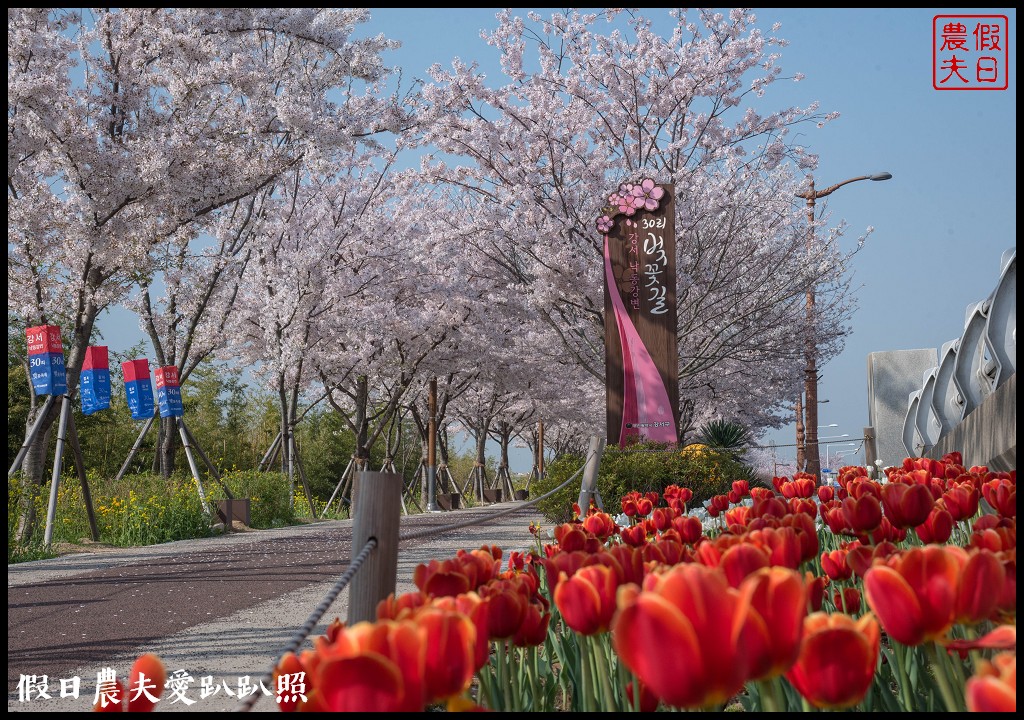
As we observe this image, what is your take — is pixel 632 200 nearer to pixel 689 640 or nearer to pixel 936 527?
pixel 936 527

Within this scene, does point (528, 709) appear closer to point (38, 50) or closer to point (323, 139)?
point (38, 50)

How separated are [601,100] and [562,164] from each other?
4.87 ft

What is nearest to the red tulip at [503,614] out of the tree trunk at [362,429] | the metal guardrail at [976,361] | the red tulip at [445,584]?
the red tulip at [445,584]

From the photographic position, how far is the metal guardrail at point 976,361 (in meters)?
5.16

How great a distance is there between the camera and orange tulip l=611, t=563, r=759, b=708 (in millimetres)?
950

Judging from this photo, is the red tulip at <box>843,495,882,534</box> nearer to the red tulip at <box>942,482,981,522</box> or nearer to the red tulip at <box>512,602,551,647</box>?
the red tulip at <box>942,482,981,522</box>

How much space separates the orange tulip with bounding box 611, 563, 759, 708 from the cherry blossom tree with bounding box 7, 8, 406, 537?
11.6m

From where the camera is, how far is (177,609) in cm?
683

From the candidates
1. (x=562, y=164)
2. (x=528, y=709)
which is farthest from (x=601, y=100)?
(x=528, y=709)

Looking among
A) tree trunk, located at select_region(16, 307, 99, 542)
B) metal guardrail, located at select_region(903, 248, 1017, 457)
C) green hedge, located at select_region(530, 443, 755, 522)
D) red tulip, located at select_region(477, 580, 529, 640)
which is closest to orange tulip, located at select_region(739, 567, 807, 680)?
red tulip, located at select_region(477, 580, 529, 640)

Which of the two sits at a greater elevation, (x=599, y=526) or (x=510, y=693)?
(x=599, y=526)

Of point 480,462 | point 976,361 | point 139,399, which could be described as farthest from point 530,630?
point 480,462

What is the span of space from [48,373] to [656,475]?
25.2 feet

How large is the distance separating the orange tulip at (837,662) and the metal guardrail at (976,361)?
3690mm
